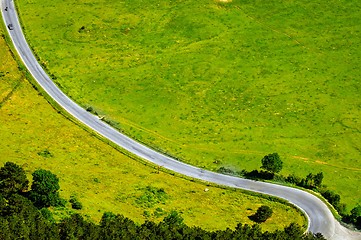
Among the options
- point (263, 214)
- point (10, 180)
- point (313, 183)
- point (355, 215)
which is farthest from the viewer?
point (313, 183)

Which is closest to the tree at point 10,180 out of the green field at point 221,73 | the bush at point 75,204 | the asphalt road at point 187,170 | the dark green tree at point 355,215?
the bush at point 75,204

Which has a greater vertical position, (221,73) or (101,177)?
(101,177)

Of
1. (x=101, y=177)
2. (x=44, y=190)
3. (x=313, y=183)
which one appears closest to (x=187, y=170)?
(x=101, y=177)

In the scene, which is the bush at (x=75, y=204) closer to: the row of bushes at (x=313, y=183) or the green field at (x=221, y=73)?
the green field at (x=221, y=73)

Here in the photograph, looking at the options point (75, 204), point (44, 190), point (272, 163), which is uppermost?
point (44, 190)

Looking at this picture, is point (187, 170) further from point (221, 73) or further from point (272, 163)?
point (221, 73)

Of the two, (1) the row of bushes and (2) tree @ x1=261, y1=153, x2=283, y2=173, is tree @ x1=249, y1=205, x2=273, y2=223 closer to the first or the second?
(2) tree @ x1=261, y1=153, x2=283, y2=173

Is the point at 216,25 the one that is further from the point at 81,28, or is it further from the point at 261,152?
the point at 261,152
